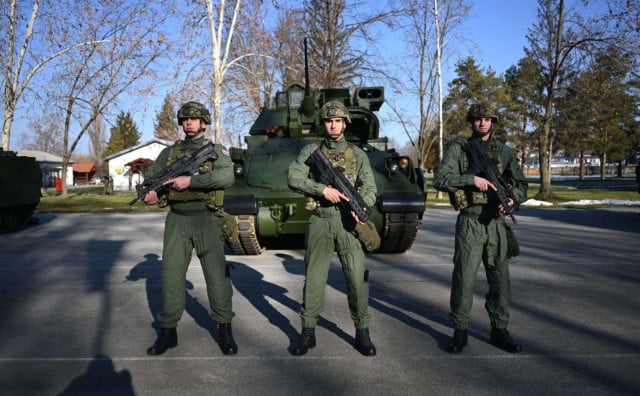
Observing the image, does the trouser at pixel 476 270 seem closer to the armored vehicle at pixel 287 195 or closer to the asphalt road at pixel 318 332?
the asphalt road at pixel 318 332

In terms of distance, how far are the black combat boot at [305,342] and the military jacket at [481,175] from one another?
1462 millimetres

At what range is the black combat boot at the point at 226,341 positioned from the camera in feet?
13.2

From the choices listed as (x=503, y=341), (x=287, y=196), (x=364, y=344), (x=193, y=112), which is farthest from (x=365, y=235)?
(x=287, y=196)

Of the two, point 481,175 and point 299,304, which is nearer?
point 481,175

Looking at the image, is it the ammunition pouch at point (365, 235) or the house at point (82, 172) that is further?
the house at point (82, 172)

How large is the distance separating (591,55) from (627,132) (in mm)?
33343

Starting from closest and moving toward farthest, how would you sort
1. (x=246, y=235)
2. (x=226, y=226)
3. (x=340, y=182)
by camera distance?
(x=340, y=182) → (x=226, y=226) → (x=246, y=235)

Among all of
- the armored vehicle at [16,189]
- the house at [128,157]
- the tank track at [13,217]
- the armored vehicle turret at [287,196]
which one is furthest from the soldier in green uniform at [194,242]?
the house at [128,157]

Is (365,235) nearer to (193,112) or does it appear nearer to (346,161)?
(346,161)

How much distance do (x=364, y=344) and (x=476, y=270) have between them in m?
1.02

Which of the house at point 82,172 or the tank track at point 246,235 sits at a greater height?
the house at point 82,172

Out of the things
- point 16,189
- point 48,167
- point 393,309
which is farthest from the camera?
point 48,167

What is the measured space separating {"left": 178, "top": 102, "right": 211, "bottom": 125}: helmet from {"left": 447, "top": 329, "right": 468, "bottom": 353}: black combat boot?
249cm

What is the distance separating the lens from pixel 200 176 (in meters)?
4.04
